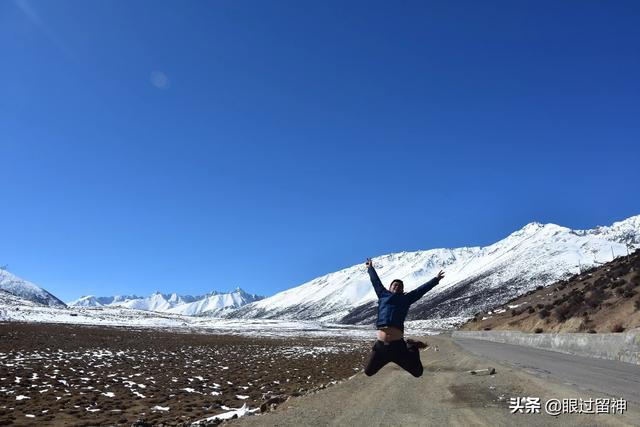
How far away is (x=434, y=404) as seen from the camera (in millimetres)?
12164

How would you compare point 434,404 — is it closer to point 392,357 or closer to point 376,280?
point 392,357

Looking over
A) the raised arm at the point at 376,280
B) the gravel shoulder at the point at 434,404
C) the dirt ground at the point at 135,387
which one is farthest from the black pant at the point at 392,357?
the dirt ground at the point at 135,387

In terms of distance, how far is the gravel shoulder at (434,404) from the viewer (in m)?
9.78

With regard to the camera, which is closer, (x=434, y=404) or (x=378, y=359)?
(x=378, y=359)

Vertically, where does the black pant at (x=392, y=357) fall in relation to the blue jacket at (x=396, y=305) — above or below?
below

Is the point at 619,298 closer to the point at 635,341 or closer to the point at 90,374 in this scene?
the point at 635,341

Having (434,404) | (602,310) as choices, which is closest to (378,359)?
(434,404)

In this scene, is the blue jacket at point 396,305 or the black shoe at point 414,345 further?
the black shoe at point 414,345

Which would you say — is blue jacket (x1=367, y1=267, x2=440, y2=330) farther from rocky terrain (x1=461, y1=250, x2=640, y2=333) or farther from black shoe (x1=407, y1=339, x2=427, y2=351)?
rocky terrain (x1=461, y1=250, x2=640, y2=333)

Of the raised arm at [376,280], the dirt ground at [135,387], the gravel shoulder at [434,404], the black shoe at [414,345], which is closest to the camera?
the black shoe at [414,345]

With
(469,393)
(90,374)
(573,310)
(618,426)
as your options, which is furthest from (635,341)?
(573,310)

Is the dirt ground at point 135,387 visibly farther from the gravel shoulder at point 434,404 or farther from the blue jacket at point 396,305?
the blue jacket at point 396,305

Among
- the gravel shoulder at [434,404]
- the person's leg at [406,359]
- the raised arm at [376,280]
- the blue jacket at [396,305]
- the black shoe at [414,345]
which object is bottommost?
the gravel shoulder at [434,404]

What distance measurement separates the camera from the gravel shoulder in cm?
978
